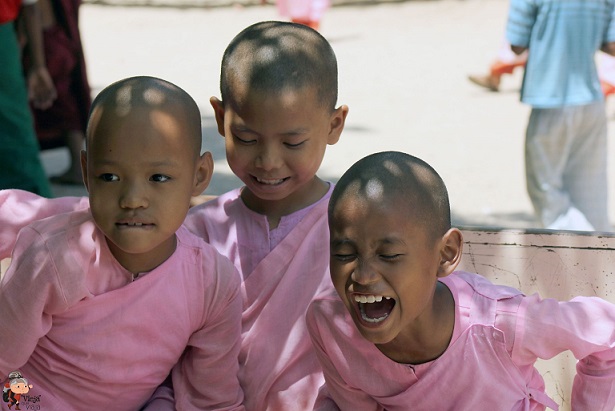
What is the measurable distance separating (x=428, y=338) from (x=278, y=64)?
83 cm

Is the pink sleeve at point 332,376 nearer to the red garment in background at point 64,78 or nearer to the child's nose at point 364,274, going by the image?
the child's nose at point 364,274

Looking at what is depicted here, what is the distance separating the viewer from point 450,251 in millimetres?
2477

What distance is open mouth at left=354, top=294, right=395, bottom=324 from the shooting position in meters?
2.37

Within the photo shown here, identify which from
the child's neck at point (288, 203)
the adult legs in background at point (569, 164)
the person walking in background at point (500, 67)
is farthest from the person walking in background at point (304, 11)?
the child's neck at point (288, 203)

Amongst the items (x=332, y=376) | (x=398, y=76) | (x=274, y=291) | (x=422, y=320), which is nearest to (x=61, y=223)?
(x=274, y=291)

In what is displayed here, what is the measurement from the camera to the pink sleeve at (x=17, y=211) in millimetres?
2828

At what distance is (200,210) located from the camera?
312 cm

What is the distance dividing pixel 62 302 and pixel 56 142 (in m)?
4.67

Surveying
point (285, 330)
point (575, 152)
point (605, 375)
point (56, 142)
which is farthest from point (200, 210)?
point (56, 142)

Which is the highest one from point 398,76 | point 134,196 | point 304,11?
point 134,196

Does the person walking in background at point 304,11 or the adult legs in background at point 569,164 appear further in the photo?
the person walking in background at point 304,11

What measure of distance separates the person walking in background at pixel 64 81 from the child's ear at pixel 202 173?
402cm

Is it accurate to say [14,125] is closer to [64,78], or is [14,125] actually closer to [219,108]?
[64,78]

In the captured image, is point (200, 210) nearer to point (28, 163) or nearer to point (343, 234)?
point (343, 234)
